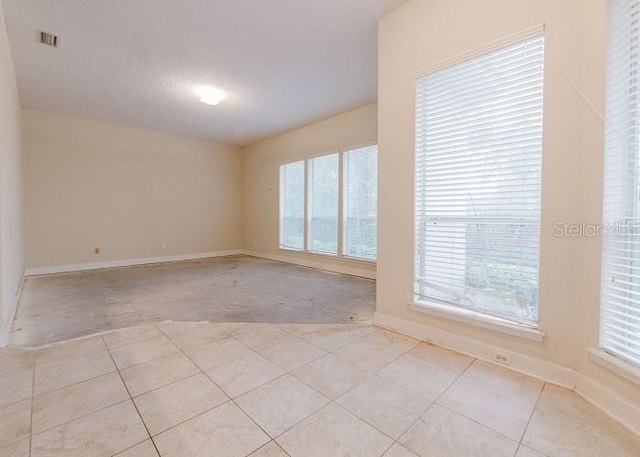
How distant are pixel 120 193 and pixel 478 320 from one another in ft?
21.5

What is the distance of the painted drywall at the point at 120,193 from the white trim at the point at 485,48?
231 inches

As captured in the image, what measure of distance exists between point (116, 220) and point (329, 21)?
18.1 feet

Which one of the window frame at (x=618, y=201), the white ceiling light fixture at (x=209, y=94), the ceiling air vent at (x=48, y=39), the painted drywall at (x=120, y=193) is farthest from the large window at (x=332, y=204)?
the ceiling air vent at (x=48, y=39)

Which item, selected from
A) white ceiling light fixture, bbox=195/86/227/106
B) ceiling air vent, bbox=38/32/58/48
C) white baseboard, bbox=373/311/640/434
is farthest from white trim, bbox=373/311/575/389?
ceiling air vent, bbox=38/32/58/48

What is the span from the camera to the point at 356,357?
2.06 meters

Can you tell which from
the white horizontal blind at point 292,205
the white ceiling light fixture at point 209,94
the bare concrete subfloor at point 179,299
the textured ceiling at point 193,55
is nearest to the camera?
the textured ceiling at point 193,55

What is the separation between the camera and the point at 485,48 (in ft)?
6.48

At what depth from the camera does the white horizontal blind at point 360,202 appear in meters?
4.79

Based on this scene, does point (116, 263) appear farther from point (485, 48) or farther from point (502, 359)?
point (485, 48)

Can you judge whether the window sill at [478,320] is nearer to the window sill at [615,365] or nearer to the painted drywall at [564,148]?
the painted drywall at [564,148]

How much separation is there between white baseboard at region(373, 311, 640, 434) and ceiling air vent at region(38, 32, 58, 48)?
13.8 feet

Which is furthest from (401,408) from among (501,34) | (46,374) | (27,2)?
(27,2)

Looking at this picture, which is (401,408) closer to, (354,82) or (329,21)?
(329,21)

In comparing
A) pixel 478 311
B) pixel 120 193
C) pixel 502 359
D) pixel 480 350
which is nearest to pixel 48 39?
pixel 120 193
